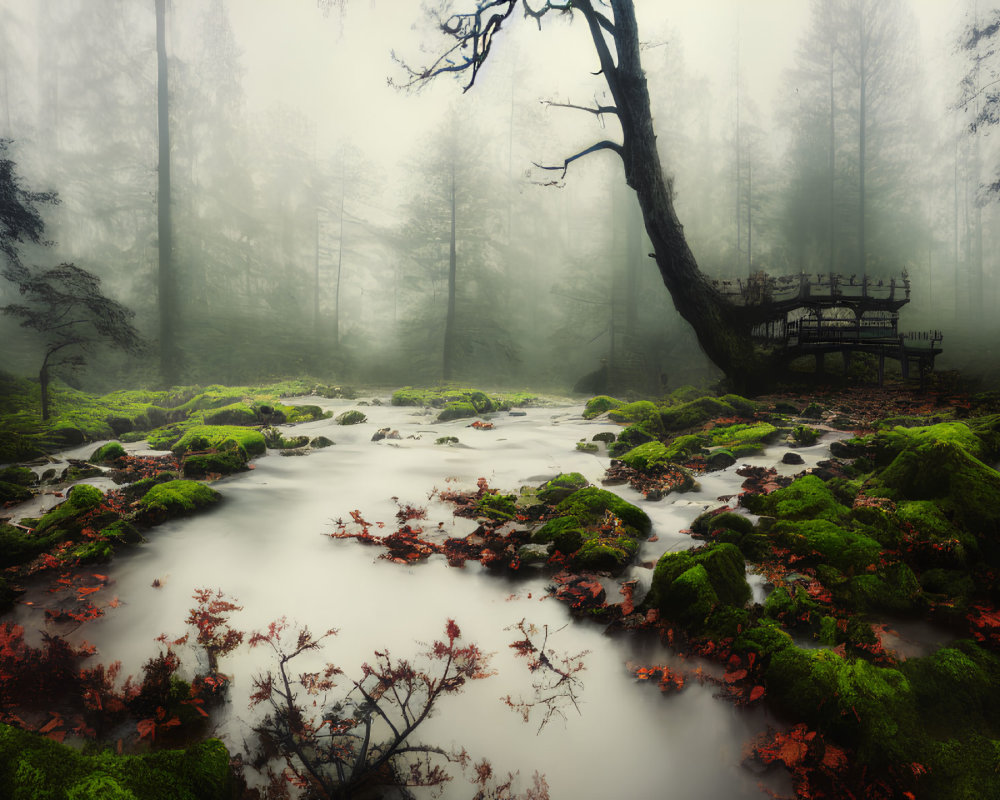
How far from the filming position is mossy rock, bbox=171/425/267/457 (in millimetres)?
5668

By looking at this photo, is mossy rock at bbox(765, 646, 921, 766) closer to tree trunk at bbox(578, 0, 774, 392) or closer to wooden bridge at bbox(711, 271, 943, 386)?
tree trunk at bbox(578, 0, 774, 392)

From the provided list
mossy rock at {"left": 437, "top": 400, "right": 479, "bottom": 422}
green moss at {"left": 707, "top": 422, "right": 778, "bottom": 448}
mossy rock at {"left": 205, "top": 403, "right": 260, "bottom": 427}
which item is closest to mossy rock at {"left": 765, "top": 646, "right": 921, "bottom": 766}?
green moss at {"left": 707, "top": 422, "right": 778, "bottom": 448}

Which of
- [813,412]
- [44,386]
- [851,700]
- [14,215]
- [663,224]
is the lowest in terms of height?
[851,700]

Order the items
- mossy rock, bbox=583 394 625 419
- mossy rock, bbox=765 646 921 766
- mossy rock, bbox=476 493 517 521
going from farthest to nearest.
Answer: mossy rock, bbox=583 394 625 419
mossy rock, bbox=476 493 517 521
mossy rock, bbox=765 646 921 766

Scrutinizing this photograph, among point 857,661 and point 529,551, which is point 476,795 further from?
point 857,661

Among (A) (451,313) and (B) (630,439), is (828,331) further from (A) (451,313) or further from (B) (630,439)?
(A) (451,313)

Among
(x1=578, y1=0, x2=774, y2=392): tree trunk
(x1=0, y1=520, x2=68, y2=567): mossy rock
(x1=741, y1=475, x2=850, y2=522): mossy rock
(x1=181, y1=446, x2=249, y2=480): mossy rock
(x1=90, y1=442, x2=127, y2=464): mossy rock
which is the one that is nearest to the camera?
(x1=0, y1=520, x2=68, y2=567): mossy rock

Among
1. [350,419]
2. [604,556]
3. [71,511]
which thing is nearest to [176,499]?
[71,511]

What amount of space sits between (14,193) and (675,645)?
9.28 meters

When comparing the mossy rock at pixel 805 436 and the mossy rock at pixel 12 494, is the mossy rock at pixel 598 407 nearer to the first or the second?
the mossy rock at pixel 805 436

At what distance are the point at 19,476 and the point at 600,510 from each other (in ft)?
19.0

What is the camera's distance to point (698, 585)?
8.29 ft

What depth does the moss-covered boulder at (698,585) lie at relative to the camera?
247 centimetres

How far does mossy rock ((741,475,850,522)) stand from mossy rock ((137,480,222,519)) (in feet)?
16.3
